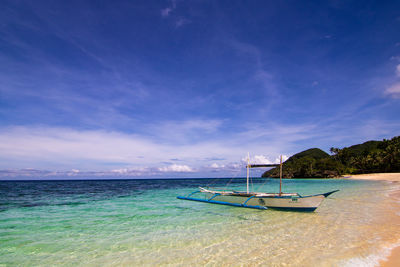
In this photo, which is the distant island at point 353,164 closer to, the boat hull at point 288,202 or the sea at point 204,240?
the boat hull at point 288,202

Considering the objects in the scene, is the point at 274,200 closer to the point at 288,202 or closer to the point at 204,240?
the point at 288,202

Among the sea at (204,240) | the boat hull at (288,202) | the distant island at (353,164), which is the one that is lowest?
the sea at (204,240)

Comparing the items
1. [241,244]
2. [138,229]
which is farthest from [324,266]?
[138,229]

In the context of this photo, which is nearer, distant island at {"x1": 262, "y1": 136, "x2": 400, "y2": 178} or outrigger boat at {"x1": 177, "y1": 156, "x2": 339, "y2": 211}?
outrigger boat at {"x1": 177, "y1": 156, "x2": 339, "y2": 211}

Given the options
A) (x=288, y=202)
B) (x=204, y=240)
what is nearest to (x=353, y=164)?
(x=288, y=202)

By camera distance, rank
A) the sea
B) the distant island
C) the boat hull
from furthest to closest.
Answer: the distant island < the boat hull < the sea

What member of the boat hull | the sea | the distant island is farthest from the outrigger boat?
the distant island

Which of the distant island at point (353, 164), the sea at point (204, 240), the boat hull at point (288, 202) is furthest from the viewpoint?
the distant island at point (353, 164)

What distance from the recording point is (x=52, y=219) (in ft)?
41.1

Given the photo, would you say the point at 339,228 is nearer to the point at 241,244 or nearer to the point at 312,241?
the point at 312,241

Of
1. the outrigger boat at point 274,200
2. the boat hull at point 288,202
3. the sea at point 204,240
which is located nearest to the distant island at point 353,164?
the outrigger boat at point 274,200

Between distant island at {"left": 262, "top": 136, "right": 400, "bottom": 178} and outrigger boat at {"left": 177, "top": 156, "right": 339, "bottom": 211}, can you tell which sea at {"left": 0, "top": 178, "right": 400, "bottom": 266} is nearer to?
outrigger boat at {"left": 177, "top": 156, "right": 339, "bottom": 211}

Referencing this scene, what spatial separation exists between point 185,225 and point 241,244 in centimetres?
391

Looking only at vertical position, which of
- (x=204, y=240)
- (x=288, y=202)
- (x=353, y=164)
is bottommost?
(x=204, y=240)
